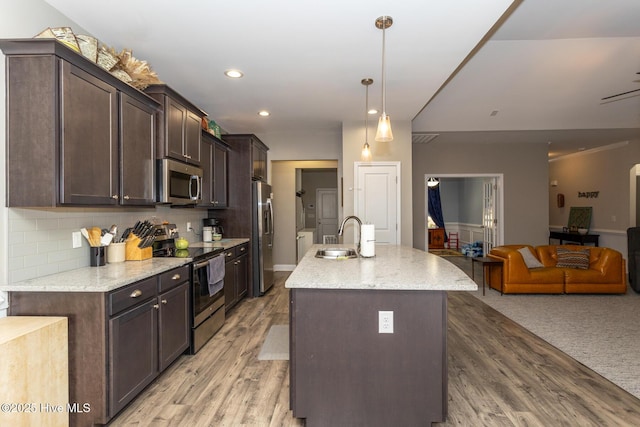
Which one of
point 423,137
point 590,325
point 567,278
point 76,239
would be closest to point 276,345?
point 76,239

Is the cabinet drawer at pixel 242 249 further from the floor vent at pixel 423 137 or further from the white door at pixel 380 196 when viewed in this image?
the floor vent at pixel 423 137

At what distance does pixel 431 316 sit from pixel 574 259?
4393 millimetres

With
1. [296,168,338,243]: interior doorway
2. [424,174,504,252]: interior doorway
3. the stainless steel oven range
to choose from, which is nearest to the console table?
[424,174,504,252]: interior doorway

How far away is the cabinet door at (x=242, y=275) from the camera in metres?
4.41

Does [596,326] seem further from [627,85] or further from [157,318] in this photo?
[157,318]

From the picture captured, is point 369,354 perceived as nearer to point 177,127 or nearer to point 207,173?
point 177,127

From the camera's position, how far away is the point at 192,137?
11.2ft

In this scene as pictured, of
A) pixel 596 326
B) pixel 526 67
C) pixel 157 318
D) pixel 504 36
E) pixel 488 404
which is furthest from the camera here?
pixel 526 67

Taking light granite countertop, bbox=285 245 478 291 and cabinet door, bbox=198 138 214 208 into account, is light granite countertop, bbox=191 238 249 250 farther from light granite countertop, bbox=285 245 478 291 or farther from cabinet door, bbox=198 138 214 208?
light granite countertop, bbox=285 245 478 291

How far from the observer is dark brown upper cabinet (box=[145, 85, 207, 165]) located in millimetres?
2873

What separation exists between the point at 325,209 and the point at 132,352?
8.06m

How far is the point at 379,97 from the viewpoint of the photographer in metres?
4.00

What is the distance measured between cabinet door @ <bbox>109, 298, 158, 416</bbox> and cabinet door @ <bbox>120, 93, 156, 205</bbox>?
848 millimetres

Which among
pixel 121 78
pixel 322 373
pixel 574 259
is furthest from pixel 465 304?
pixel 121 78
